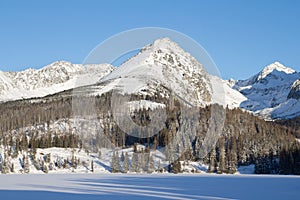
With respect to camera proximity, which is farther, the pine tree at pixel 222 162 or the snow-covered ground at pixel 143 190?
the pine tree at pixel 222 162

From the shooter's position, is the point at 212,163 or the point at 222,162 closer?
the point at 222,162

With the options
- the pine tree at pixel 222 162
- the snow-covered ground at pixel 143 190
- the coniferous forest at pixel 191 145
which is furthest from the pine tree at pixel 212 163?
the snow-covered ground at pixel 143 190

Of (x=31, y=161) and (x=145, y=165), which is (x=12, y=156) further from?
(x=145, y=165)

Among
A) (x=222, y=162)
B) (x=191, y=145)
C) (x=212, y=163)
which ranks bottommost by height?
(x=212, y=163)

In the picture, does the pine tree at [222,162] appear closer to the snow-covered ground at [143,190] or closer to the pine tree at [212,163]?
the pine tree at [212,163]

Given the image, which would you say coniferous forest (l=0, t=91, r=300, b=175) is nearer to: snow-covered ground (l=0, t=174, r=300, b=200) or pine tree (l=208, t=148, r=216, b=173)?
pine tree (l=208, t=148, r=216, b=173)

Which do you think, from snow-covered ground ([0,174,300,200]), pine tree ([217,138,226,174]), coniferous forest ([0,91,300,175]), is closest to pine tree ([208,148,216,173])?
coniferous forest ([0,91,300,175])

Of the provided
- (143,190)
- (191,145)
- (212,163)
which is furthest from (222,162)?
(143,190)

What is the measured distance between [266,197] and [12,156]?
323ft


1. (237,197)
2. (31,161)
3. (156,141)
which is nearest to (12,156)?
(31,161)

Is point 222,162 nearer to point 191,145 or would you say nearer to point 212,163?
point 212,163

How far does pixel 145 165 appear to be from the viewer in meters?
121

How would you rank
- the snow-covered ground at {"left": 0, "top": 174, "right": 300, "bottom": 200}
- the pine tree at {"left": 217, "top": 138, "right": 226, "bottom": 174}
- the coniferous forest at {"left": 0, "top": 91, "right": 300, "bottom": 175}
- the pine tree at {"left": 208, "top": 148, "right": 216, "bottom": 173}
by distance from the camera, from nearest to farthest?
1. the snow-covered ground at {"left": 0, "top": 174, "right": 300, "bottom": 200}
2. the pine tree at {"left": 217, "top": 138, "right": 226, "bottom": 174}
3. the coniferous forest at {"left": 0, "top": 91, "right": 300, "bottom": 175}
4. the pine tree at {"left": 208, "top": 148, "right": 216, "bottom": 173}

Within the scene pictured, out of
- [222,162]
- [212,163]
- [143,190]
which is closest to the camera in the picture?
[143,190]
